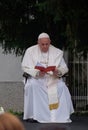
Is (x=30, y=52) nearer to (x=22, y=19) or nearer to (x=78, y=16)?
(x=78, y=16)

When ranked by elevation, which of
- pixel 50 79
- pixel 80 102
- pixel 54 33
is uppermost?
pixel 54 33

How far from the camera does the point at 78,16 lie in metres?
8.26

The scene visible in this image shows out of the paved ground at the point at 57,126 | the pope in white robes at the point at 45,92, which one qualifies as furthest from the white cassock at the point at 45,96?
the paved ground at the point at 57,126

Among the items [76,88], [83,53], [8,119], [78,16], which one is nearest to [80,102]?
[76,88]

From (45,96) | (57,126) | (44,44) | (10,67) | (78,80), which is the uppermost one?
(44,44)

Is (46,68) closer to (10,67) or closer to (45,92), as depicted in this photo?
(45,92)

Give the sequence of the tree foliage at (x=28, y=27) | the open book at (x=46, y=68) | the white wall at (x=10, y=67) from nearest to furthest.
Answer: the open book at (x=46, y=68) < the tree foliage at (x=28, y=27) < the white wall at (x=10, y=67)

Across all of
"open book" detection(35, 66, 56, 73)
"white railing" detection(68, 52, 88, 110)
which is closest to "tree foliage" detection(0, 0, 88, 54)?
"open book" detection(35, 66, 56, 73)

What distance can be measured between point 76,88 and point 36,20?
3310mm

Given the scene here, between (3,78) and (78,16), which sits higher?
(78,16)

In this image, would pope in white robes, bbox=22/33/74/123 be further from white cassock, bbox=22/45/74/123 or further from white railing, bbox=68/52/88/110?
white railing, bbox=68/52/88/110

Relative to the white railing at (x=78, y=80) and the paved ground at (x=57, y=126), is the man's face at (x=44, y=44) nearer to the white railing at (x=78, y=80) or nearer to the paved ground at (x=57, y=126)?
the paved ground at (x=57, y=126)

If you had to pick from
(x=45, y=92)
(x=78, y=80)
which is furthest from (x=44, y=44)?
(x=78, y=80)

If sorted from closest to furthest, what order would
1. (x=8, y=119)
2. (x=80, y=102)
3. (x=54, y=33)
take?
Answer: (x=8, y=119), (x=54, y=33), (x=80, y=102)
